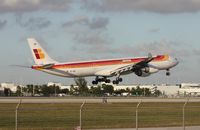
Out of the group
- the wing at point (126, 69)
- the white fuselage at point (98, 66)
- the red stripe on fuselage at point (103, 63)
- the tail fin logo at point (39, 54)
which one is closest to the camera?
the red stripe on fuselage at point (103, 63)

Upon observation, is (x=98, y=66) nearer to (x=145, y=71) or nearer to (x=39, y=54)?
(x=145, y=71)

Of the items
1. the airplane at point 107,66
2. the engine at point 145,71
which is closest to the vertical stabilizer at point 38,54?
the airplane at point 107,66

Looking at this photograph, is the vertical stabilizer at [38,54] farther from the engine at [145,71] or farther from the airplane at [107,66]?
the engine at [145,71]

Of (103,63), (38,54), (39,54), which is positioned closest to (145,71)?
(103,63)

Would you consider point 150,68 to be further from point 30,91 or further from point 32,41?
point 30,91

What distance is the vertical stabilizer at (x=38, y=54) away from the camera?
83.2m

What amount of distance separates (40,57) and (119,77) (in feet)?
41.9

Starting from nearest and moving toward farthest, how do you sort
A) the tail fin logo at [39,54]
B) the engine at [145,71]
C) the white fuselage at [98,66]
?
the white fuselage at [98,66] < the engine at [145,71] < the tail fin logo at [39,54]

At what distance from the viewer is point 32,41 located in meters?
87.9

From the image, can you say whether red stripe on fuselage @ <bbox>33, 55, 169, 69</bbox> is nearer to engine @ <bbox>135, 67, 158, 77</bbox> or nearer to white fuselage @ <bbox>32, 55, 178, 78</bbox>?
white fuselage @ <bbox>32, 55, 178, 78</bbox>

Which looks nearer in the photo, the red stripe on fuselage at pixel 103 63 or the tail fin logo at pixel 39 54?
the red stripe on fuselage at pixel 103 63

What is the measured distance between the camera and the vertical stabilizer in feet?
273

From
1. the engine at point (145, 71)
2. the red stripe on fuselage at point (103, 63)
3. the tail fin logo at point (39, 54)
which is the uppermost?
the tail fin logo at point (39, 54)

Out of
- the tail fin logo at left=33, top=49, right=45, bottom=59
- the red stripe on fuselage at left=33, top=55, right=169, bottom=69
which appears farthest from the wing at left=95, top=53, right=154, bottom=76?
the tail fin logo at left=33, top=49, right=45, bottom=59
